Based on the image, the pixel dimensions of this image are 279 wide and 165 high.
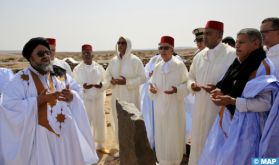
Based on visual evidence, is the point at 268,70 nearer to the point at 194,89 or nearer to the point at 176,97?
the point at 194,89

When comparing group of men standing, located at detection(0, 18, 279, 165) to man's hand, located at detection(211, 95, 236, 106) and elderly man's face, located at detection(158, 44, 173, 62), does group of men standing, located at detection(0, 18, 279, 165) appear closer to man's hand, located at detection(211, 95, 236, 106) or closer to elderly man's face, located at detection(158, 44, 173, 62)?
man's hand, located at detection(211, 95, 236, 106)

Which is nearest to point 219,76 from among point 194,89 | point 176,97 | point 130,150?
point 194,89

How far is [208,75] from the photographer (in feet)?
15.2

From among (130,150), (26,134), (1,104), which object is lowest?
Answer: (130,150)

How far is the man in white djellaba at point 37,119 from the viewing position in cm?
364

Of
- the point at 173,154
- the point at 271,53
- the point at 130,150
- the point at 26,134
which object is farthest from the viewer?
the point at 173,154

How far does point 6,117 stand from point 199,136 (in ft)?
9.07

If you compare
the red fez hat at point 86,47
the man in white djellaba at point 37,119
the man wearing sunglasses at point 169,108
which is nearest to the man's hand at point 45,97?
the man in white djellaba at point 37,119

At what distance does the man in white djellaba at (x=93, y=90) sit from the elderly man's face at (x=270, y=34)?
12.8 feet

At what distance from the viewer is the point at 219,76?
4578 millimetres

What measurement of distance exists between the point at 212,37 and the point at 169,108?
1636mm

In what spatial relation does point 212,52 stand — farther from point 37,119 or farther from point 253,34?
point 37,119

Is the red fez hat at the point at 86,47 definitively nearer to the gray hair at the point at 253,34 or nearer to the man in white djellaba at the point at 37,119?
the man in white djellaba at the point at 37,119

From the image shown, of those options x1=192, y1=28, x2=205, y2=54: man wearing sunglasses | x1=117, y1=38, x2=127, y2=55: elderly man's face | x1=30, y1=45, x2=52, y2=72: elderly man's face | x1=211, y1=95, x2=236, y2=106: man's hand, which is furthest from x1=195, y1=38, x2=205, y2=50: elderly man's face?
x1=30, y1=45, x2=52, y2=72: elderly man's face
